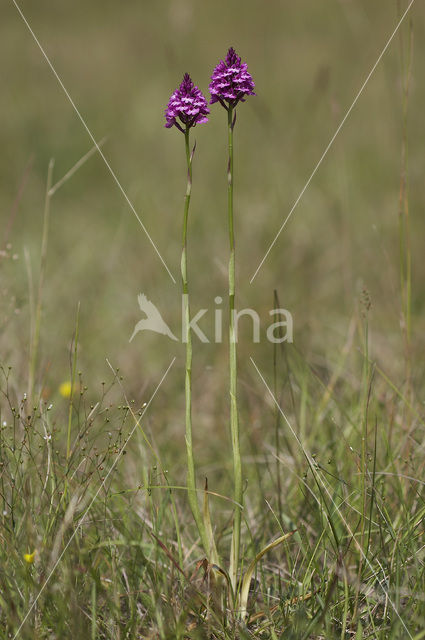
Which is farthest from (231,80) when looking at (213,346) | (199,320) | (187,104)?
(199,320)

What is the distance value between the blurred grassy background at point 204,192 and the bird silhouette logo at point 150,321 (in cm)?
5

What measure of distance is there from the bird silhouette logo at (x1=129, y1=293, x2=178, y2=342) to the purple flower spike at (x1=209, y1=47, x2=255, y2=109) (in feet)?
7.52

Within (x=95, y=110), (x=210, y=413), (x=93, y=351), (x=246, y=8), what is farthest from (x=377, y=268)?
(x=246, y=8)

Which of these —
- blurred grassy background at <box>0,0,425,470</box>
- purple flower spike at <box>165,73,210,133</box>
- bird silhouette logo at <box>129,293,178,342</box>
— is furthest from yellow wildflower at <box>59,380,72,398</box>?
purple flower spike at <box>165,73,210,133</box>

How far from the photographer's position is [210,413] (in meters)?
3.10

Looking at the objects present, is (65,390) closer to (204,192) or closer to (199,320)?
(199,320)

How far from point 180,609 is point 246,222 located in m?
3.67

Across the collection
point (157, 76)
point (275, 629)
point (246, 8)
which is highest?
point (246, 8)

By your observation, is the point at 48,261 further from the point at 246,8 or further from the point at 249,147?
the point at 246,8

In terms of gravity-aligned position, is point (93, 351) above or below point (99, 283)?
below

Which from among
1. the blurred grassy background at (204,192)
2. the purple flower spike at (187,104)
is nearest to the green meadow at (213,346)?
the blurred grassy background at (204,192)

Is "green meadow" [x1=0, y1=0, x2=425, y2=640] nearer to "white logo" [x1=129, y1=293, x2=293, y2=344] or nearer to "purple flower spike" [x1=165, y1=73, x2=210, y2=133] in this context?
"white logo" [x1=129, y1=293, x2=293, y2=344]

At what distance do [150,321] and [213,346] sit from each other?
0.52 metres

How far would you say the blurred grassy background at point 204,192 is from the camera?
3396 mm
